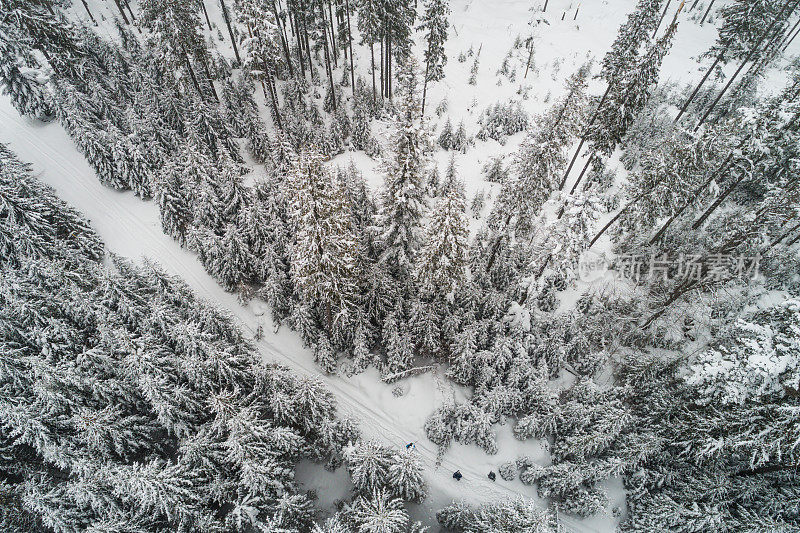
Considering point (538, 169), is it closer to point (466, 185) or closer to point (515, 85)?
point (466, 185)

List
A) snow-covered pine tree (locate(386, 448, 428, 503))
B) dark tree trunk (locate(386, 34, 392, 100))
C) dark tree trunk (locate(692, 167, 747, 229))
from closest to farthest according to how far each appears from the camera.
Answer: snow-covered pine tree (locate(386, 448, 428, 503)) < dark tree trunk (locate(692, 167, 747, 229)) < dark tree trunk (locate(386, 34, 392, 100))

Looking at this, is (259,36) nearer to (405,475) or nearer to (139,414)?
(139,414)

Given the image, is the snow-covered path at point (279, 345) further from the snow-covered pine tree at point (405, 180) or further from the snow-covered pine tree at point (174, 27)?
the snow-covered pine tree at point (174, 27)

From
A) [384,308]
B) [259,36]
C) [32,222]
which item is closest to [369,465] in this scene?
[384,308]

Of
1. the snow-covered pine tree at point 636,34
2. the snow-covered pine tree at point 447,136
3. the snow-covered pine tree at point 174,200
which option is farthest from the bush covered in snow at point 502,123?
the snow-covered pine tree at point 174,200

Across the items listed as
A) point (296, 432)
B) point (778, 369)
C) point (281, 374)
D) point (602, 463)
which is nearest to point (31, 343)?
point (281, 374)

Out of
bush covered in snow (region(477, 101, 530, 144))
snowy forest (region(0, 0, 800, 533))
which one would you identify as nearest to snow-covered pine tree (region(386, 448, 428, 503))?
snowy forest (region(0, 0, 800, 533))

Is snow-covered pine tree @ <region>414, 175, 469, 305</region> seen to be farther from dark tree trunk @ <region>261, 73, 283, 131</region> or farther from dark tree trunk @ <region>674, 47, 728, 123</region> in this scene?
dark tree trunk @ <region>674, 47, 728, 123</region>
